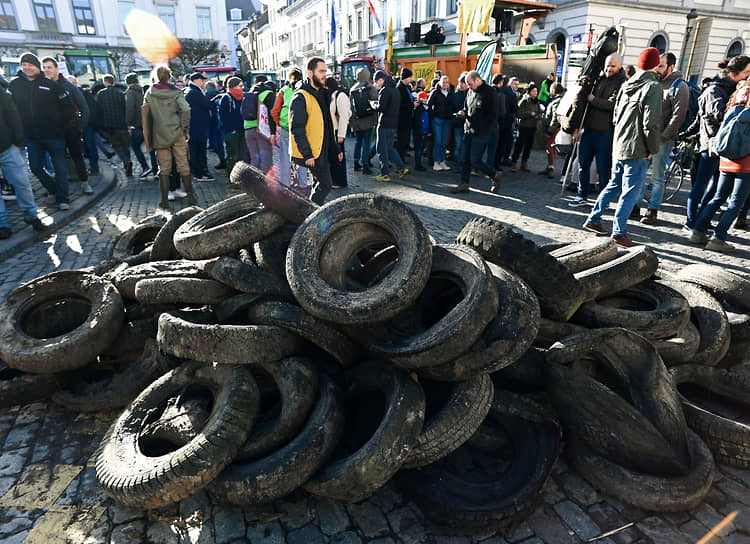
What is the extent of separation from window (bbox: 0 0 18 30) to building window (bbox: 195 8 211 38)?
18571 mm

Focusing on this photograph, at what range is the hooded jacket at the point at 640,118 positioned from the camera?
5707 millimetres

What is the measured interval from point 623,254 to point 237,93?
920cm

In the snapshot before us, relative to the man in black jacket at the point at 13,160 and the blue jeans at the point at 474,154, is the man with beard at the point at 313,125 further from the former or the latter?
the man in black jacket at the point at 13,160

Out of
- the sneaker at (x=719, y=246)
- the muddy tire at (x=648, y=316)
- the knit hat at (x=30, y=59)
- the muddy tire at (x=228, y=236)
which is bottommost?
the sneaker at (x=719, y=246)

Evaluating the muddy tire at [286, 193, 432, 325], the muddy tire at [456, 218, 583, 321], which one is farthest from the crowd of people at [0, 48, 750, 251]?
the muddy tire at [286, 193, 432, 325]

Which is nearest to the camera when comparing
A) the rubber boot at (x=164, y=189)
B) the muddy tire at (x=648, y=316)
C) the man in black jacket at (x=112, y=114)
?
the muddy tire at (x=648, y=316)

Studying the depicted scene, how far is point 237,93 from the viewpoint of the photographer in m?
10.3

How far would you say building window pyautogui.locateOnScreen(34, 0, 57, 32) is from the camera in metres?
44.5

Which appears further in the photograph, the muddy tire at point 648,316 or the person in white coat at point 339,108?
the person in white coat at point 339,108

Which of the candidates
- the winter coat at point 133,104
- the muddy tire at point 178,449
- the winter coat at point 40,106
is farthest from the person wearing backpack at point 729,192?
the winter coat at point 133,104

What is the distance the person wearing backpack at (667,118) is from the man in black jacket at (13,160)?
371 inches

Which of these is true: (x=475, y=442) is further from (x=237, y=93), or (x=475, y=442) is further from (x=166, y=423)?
(x=237, y=93)

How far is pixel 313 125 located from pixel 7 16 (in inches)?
2156

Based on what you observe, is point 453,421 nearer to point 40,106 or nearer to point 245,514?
point 245,514
